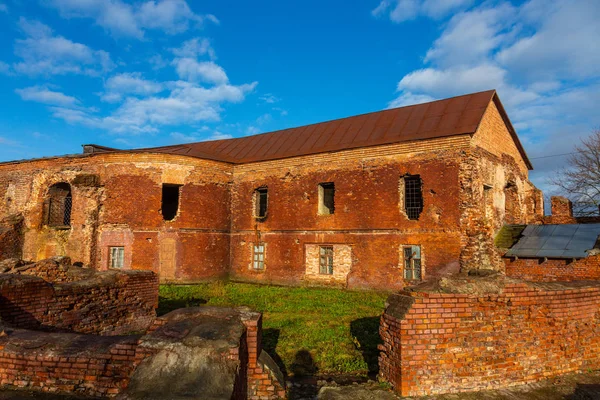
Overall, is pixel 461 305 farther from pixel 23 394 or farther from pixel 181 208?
pixel 181 208

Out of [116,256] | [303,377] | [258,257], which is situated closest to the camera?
[303,377]

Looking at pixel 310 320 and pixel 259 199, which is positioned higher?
pixel 259 199

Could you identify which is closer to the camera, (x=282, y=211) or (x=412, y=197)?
(x=412, y=197)

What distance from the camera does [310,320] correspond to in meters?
10.0

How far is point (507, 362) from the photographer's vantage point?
5160 millimetres

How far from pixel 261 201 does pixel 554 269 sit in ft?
40.6

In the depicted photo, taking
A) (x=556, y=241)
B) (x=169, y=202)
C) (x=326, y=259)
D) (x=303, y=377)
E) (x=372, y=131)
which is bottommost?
(x=303, y=377)

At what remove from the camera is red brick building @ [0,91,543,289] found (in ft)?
45.7

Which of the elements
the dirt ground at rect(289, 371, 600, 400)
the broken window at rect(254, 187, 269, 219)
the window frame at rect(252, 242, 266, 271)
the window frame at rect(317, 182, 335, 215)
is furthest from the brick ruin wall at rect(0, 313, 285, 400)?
the broken window at rect(254, 187, 269, 219)

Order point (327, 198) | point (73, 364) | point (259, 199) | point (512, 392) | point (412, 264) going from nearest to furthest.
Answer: point (73, 364) < point (512, 392) < point (412, 264) < point (327, 198) < point (259, 199)

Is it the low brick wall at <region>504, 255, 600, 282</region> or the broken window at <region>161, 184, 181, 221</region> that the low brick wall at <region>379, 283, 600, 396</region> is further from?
the broken window at <region>161, 184, 181, 221</region>

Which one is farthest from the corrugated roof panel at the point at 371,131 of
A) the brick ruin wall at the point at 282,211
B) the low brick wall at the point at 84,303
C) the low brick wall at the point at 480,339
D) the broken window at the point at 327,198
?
the low brick wall at the point at 84,303

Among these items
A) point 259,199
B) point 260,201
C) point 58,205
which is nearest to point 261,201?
point 260,201

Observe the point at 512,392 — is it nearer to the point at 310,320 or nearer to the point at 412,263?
the point at 310,320
